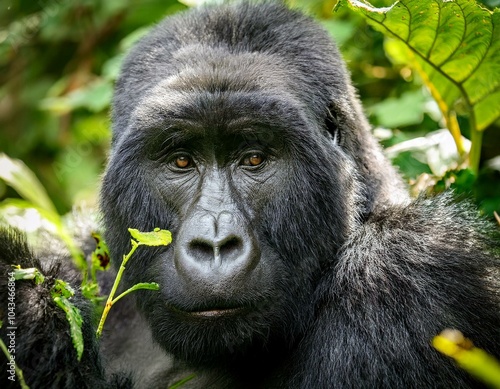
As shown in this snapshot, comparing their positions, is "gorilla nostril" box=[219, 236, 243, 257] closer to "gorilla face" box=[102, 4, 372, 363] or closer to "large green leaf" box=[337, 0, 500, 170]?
"gorilla face" box=[102, 4, 372, 363]

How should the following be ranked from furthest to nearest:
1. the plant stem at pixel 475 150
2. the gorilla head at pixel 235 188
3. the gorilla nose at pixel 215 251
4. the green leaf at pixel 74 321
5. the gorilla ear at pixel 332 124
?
the plant stem at pixel 475 150
the gorilla ear at pixel 332 124
the gorilla head at pixel 235 188
the gorilla nose at pixel 215 251
the green leaf at pixel 74 321

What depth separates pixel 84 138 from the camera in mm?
7398

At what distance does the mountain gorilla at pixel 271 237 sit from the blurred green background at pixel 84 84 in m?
1.33

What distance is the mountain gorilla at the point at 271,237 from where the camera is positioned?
2992mm

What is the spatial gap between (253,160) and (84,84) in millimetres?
4593

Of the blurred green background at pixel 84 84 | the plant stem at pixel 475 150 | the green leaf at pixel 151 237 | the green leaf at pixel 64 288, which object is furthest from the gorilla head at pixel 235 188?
the blurred green background at pixel 84 84

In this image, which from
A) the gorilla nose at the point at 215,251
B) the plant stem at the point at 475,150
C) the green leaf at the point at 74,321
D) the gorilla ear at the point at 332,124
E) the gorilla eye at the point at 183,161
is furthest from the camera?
the plant stem at the point at 475,150

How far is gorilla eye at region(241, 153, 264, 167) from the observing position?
11.1ft

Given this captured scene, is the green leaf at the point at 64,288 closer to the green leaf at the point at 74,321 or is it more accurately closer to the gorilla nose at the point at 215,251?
the green leaf at the point at 74,321

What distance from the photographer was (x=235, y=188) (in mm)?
3305

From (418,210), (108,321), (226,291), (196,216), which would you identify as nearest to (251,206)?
(196,216)

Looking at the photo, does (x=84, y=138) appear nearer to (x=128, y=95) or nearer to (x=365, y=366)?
(x=128, y=95)

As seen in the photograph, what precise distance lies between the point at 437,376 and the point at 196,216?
1155 mm

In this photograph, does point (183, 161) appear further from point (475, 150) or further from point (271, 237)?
point (475, 150)
